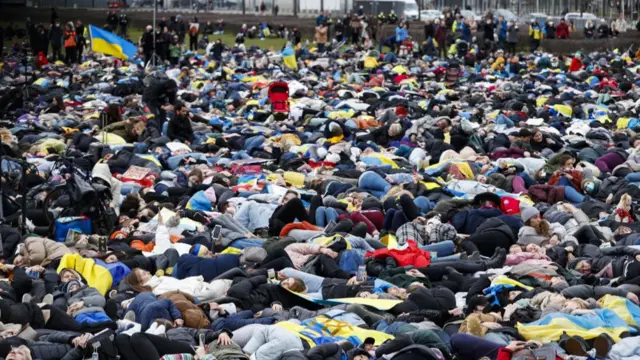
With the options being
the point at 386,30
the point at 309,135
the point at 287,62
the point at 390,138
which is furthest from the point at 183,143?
the point at 386,30

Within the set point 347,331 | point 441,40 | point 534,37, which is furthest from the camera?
point 534,37

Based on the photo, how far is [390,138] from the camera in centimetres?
1930

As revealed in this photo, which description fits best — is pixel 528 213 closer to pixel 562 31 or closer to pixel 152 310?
pixel 152 310

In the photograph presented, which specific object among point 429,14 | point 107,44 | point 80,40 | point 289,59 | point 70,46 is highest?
point 107,44

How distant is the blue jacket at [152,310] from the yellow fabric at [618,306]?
3.41 metres

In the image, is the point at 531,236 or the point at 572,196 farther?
the point at 572,196

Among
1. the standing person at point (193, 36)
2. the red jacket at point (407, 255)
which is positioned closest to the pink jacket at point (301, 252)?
the red jacket at point (407, 255)

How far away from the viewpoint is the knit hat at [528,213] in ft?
43.9

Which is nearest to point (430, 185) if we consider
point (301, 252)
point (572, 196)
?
point (572, 196)

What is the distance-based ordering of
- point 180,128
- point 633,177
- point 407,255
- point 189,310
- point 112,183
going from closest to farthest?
point 189,310, point 407,255, point 112,183, point 633,177, point 180,128

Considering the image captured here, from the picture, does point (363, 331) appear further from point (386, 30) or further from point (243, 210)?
point (386, 30)

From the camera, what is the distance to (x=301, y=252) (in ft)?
39.0

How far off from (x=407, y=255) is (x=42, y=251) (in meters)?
3.42

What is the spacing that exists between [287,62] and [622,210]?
18763 mm
